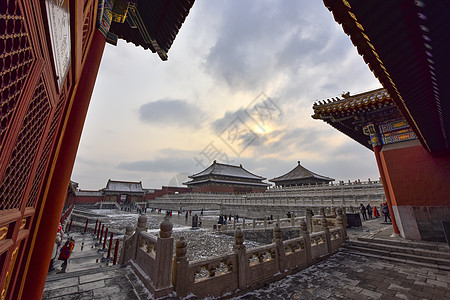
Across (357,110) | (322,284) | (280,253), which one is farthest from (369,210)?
(280,253)

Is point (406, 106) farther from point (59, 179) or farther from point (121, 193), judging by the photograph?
point (121, 193)

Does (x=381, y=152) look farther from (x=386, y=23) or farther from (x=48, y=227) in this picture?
(x=48, y=227)

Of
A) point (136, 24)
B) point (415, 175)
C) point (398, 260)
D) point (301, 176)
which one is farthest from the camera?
point (301, 176)

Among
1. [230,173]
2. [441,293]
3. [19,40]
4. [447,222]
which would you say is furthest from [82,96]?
[230,173]

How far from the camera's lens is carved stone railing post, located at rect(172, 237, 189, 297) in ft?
11.3

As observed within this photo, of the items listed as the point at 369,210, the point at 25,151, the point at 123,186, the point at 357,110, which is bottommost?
the point at 369,210

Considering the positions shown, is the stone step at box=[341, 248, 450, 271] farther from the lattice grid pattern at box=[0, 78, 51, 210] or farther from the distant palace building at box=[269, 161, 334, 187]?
the distant palace building at box=[269, 161, 334, 187]

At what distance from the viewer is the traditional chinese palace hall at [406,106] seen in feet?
5.71

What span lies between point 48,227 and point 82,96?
6.18 feet

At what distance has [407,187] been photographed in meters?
6.86

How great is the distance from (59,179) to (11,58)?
2013mm

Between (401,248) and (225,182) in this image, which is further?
(225,182)

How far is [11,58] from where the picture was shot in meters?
0.96

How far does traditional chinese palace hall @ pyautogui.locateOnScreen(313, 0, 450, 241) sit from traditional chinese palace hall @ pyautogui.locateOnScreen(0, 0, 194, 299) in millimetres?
2413
